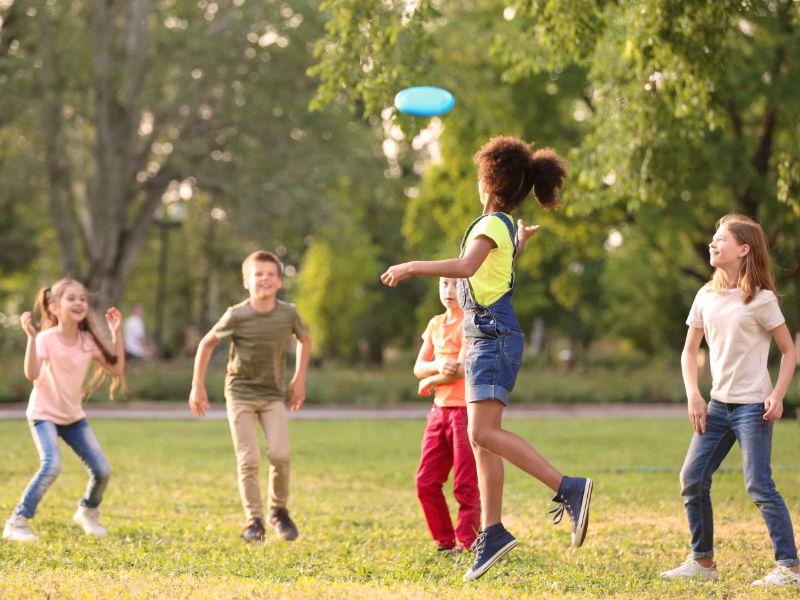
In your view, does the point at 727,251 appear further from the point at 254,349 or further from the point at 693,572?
the point at 254,349

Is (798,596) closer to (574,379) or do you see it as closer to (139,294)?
(574,379)

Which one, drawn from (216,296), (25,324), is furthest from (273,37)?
(216,296)

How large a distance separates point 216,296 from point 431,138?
18.1m

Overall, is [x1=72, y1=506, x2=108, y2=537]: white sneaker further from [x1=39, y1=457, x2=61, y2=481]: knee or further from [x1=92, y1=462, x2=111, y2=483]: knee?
[x1=39, y1=457, x2=61, y2=481]: knee

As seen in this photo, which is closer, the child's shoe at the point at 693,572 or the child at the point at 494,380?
the child at the point at 494,380

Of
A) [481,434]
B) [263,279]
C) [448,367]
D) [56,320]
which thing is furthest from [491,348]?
Result: [56,320]

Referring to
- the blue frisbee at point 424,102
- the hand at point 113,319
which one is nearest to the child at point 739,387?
the blue frisbee at point 424,102

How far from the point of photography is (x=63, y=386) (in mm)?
7898

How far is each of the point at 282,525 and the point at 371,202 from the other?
83.0ft

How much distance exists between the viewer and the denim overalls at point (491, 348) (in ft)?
19.4

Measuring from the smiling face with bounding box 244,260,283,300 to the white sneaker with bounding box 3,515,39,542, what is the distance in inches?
85.2

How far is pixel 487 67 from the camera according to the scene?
94.0 ft

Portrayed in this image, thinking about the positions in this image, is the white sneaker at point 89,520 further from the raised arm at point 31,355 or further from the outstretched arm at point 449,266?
the outstretched arm at point 449,266

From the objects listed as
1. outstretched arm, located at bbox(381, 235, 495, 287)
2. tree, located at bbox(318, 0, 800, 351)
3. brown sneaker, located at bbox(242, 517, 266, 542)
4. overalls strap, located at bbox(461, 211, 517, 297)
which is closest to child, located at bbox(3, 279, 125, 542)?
brown sneaker, located at bbox(242, 517, 266, 542)
